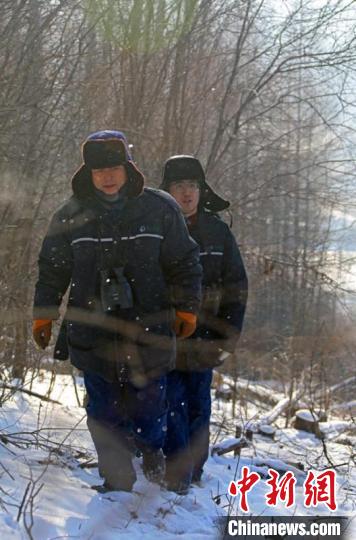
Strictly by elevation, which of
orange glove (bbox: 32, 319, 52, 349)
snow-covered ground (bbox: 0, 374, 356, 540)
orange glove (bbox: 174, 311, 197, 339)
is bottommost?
snow-covered ground (bbox: 0, 374, 356, 540)

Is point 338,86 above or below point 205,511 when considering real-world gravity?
above

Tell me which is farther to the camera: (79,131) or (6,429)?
(79,131)

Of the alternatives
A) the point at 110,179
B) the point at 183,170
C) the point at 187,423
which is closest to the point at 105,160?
the point at 110,179

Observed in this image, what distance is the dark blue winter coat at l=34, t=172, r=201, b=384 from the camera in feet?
11.5

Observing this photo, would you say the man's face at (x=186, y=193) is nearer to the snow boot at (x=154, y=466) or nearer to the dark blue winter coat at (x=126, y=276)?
the dark blue winter coat at (x=126, y=276)

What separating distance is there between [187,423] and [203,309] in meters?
0.72

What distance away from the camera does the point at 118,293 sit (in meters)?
3.43

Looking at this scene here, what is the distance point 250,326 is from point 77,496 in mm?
12866

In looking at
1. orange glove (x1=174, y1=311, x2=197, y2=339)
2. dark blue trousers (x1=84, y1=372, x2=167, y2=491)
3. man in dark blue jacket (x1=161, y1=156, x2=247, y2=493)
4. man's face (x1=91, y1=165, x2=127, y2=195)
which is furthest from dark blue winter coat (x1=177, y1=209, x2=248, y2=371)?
man's face (x1=91, y1=165, x2=127, y2=195)

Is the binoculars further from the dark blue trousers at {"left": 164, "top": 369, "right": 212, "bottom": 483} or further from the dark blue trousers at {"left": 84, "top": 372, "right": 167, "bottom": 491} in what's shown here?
the dark blue trousers at {"left": 164, "top": 369, "right": 212, "bottom": 483}

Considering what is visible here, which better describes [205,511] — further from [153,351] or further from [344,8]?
[344,8]

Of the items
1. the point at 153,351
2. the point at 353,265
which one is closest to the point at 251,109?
the point at 353,265

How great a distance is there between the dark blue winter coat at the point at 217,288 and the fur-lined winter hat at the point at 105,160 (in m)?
0.84

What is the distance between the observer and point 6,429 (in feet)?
14.6
